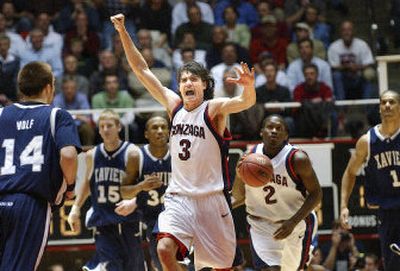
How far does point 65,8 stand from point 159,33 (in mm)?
1839

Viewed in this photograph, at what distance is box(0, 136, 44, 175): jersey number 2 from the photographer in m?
6.75

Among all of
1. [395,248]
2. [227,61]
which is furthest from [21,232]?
[227,61]

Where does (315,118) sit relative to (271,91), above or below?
below

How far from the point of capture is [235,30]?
609 inches

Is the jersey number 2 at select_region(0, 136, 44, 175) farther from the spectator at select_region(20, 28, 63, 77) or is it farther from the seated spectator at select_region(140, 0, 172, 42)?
the seated spectator at select_region(140, 0, 172, 42)

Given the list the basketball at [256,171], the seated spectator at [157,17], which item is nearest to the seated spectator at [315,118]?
the seated spectator at [157,17]

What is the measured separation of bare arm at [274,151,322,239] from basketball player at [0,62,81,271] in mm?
2579

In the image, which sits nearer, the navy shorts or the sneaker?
the navy shorts

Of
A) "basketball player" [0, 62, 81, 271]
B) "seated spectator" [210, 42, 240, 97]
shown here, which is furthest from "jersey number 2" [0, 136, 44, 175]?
"seated spectator" [210, 42, 240, 97]

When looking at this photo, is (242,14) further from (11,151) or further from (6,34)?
(11,151)

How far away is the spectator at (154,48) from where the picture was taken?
48.4 feet

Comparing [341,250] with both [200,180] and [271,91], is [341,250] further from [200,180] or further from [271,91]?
[200,180]

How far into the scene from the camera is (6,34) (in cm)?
1540

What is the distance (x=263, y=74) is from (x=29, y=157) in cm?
794
